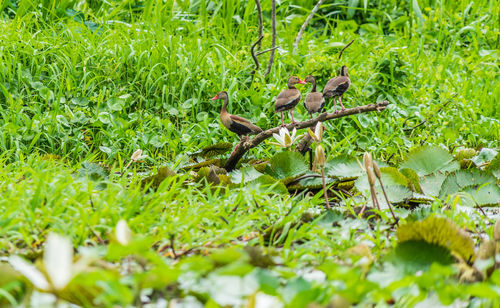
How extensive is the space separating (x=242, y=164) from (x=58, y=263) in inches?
85.8

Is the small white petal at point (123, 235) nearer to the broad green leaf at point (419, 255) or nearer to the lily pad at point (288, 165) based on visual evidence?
the broad green leaf at point (419, 255)

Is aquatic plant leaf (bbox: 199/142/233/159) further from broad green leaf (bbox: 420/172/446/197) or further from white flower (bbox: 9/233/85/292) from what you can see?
white flower (bbox: 9/233/85/292)

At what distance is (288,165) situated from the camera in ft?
8.29

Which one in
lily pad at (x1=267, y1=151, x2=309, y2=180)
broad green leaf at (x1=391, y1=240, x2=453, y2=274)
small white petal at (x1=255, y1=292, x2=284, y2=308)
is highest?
small white petal at (x1=255, y1=292, x2=284, y2=308)

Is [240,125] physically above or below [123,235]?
below

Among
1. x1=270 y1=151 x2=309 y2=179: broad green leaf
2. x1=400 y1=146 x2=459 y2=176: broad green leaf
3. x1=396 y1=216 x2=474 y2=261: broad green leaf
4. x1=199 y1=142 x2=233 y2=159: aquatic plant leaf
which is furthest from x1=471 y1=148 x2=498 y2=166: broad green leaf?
x1=396 y1=216 x2=474 y2=261: broad green leaf

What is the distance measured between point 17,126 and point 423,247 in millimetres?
2875

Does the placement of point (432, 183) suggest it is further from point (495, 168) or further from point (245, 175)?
point (245, 175)

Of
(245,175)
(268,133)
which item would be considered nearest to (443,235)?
(245,175)

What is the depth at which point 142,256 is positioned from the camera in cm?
114

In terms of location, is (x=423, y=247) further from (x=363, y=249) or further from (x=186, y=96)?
(x=186, y=96)

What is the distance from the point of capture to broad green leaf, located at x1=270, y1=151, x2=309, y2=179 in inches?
98.7

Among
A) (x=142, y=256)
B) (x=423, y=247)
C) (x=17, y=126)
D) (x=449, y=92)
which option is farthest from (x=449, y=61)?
(x=142, y=256)

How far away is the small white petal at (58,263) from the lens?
0.84 metres
